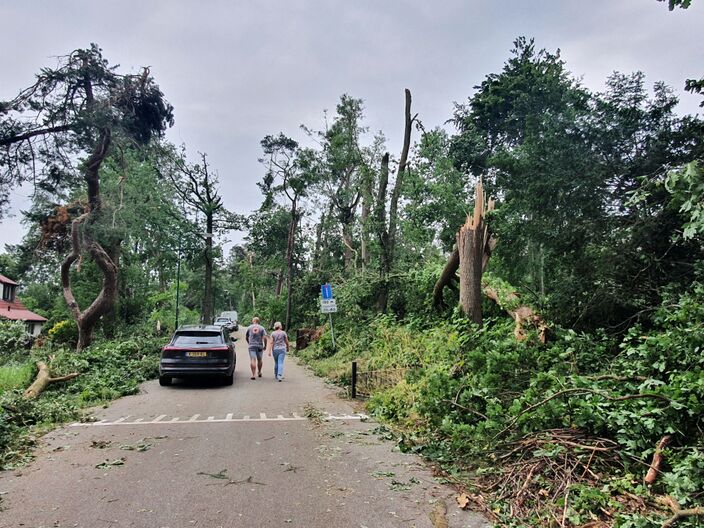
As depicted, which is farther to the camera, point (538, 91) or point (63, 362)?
point (538, 91)

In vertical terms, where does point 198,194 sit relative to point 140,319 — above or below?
above

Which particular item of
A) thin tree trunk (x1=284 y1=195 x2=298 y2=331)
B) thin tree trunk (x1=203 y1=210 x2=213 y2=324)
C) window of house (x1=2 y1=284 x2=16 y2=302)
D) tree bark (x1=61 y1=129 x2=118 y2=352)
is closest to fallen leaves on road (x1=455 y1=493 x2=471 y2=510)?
tree bark (x1=61 y1=129 x2=118 y2=352)

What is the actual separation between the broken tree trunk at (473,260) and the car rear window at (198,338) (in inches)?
253

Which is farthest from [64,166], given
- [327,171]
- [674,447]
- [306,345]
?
[327,171]

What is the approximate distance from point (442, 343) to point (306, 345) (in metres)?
15.4

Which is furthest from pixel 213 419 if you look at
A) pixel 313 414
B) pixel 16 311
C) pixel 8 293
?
pixel 8 293

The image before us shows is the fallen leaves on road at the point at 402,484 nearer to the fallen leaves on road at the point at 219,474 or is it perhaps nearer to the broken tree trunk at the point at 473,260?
the fallen leaves on road at the point at 219,474

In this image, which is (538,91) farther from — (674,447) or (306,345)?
(674,447)

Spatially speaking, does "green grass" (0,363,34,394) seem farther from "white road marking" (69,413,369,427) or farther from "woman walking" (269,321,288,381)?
"woman walking" (269,321,288,381)

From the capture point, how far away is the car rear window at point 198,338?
40.3ft

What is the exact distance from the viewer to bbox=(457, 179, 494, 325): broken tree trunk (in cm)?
1001

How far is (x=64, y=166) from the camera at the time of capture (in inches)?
622

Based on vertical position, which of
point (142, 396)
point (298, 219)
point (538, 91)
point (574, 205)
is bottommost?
point (142, 396)

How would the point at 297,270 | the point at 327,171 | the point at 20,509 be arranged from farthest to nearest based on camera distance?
the point at 297,270
the point at 327,171
the point at 20,509
